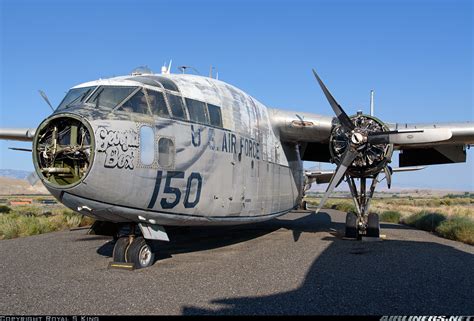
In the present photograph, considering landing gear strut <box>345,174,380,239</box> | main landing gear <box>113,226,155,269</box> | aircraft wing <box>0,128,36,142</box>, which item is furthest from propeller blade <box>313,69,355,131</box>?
aircraft wing <box>0,128,36,142</box>

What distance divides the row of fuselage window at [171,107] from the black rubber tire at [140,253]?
3126 millimetres

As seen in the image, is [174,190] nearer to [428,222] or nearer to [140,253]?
[140,253]

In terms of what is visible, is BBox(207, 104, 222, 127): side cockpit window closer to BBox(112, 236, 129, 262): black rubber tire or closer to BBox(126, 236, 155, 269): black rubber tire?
BBox(126, 236, 155, 269): black rubber tire

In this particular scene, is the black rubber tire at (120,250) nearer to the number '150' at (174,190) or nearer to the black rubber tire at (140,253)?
the black rubber tire at (140,253)

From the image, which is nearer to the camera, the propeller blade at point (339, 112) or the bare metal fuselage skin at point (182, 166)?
the bare metal fuselage skin at point (182, 166)

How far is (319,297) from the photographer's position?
706 centimetres

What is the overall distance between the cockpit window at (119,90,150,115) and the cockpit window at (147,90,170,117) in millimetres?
162

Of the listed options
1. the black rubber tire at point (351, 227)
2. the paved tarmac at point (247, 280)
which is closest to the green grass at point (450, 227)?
the paved tarmac at point (247, 280)

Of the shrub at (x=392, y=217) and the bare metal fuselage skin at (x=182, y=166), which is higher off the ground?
the bare metal fuselage skin at (x=182, y=166)

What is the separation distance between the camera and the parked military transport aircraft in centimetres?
807

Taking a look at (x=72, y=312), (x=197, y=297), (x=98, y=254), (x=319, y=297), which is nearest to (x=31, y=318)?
(x=72, y=312)

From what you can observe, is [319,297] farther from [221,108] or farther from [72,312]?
[221,108]

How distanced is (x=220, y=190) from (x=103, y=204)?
335cm

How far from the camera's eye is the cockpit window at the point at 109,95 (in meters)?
8.72
